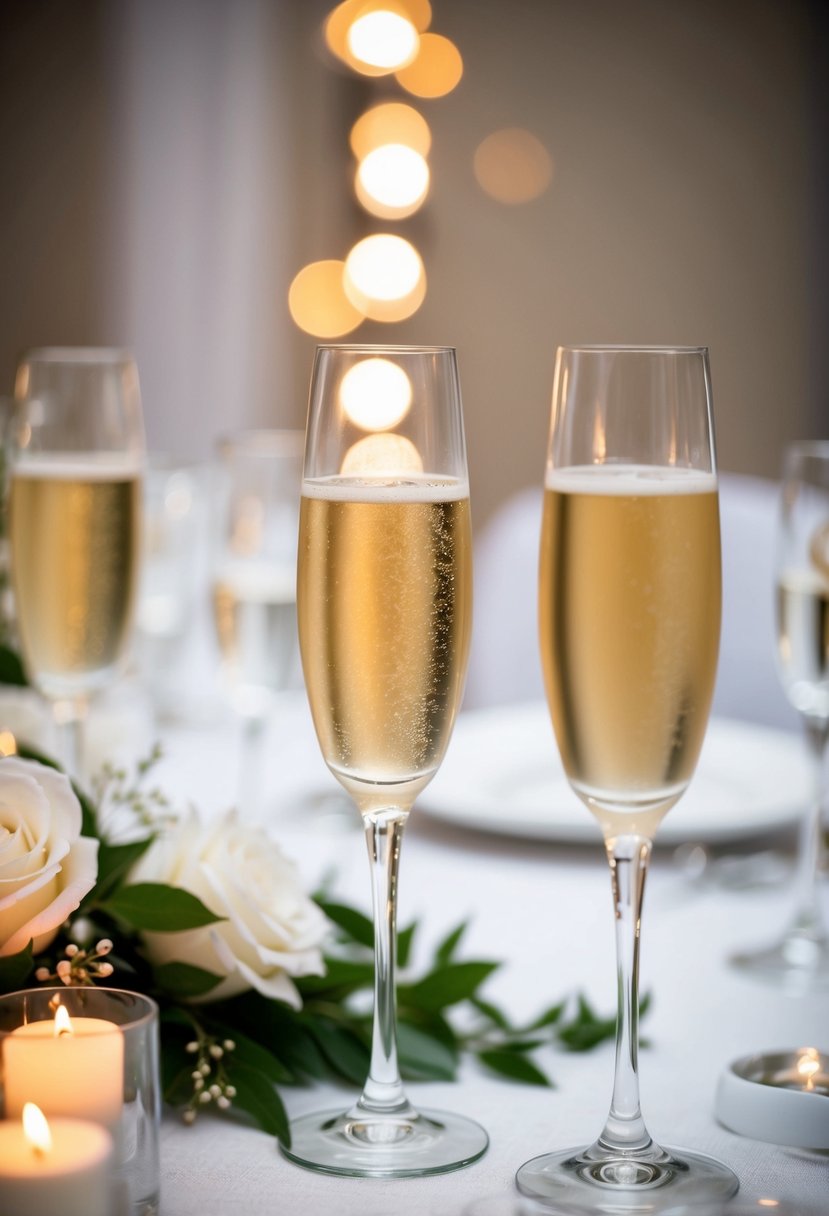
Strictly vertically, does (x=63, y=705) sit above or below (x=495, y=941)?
above

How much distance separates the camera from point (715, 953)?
112 cm

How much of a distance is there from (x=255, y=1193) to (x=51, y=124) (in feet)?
11.1

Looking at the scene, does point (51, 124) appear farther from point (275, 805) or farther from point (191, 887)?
point (191, 887)

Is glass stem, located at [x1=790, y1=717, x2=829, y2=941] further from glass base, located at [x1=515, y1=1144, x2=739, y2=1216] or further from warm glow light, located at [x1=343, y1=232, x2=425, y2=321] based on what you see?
warm glow light, located at [x1=343, y1=232, x2=425, y2=321]

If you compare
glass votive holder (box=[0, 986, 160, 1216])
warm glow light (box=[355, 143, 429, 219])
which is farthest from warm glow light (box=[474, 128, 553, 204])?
A: glass votive holder (box=[0, 986, 160, 1216])

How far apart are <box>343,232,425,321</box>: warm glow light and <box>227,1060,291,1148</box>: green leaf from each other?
5444 millimetres

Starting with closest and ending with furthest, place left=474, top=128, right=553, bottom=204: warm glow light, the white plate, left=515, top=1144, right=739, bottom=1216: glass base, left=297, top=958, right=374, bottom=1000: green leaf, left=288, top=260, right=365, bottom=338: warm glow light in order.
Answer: left=515, top=1144, right=739, bottom=1216: glass base, left=297, top=958, right=374, bottom=1000: green leaf, the white plate, left=474, top=128, right=553, bottom=204: warm glow light, left=288, top=260, right=365, bottom=338: warm glow light

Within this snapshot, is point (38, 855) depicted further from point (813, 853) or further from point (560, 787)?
point (560, 787)

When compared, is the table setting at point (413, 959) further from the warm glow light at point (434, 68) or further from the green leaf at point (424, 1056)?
the warm glow light at point (434, 68)

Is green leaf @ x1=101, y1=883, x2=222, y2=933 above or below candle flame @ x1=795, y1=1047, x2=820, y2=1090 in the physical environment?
above

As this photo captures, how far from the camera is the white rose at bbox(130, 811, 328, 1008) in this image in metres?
0.80

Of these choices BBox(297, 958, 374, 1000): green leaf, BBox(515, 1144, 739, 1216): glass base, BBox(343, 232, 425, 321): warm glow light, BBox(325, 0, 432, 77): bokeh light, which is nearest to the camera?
BBox(515, 1144, 739, 1216): glass base

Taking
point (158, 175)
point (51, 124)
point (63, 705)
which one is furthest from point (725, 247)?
point (63, 705)

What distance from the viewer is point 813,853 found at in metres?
1.16
